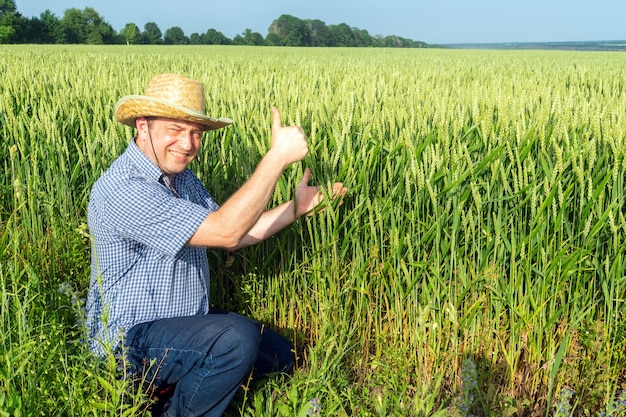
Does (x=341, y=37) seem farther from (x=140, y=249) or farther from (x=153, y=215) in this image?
(x=153, y=215)

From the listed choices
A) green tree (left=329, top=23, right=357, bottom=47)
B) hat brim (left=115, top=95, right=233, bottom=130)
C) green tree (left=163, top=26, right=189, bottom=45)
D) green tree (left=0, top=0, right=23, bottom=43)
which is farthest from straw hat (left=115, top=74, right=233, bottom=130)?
green tree (left=329, top=23, right=357, bottom=47)

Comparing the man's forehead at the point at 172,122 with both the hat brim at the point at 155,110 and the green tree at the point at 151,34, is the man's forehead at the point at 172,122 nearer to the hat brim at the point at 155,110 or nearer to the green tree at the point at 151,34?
the hat brim at the point at 155,110

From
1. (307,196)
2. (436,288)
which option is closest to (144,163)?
(307,196)

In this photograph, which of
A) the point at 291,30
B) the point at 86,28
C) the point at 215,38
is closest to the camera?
the point at 86,28

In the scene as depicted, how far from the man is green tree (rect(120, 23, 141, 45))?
185ft

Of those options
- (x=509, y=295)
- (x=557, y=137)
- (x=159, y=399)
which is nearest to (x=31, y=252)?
(x=159, y=399)

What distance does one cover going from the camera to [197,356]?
6.52 ft

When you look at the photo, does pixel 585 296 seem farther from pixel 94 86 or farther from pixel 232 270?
pixel 94 86

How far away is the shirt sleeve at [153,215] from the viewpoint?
1.89 metres

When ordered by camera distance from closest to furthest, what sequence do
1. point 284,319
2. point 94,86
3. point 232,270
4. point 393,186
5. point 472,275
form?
point 472,275, point 393,186, point 284,319, point 232,270, point 94,86

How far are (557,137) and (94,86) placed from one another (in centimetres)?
334

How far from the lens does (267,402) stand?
211cm

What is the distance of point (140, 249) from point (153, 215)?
0.20m

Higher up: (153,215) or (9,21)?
(9,21)
